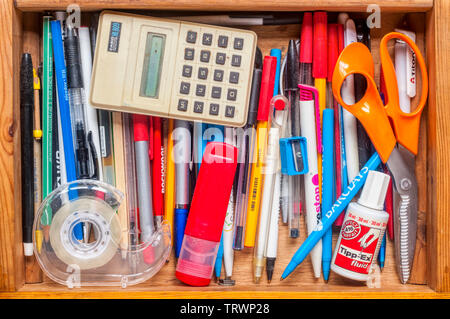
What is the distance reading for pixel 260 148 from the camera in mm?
698

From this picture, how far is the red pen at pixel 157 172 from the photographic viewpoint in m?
0.70

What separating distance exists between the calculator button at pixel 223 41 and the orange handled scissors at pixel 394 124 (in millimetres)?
161

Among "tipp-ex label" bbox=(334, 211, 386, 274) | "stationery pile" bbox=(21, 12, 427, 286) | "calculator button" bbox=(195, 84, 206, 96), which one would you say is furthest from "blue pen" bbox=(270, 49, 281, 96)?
"tipp-ex label" bbox=(334, 211, 386, 274)

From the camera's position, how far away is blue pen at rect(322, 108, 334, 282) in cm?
70

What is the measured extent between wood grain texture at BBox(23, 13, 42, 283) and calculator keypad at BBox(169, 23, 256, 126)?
218 millimetres

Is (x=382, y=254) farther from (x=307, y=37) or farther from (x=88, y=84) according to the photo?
(x=88, y=84)

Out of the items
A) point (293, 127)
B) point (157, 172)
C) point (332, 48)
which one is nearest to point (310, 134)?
point (293, 127)

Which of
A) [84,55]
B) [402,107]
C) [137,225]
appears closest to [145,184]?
[137,225]

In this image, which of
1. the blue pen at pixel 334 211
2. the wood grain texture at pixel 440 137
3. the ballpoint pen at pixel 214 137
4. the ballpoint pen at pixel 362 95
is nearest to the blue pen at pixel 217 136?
the ballpoint pen at pixel 214 137

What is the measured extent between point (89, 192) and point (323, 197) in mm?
344

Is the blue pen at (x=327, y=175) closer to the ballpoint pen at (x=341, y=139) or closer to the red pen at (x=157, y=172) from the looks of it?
the ballpoint pen at (x=341, y=139)

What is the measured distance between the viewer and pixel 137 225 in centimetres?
70

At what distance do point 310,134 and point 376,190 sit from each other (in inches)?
4.8

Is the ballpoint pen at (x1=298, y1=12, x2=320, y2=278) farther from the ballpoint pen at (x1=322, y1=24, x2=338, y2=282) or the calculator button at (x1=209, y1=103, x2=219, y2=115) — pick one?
the calculator button at (x1=209, y1=103, x2=219, y2=115)
